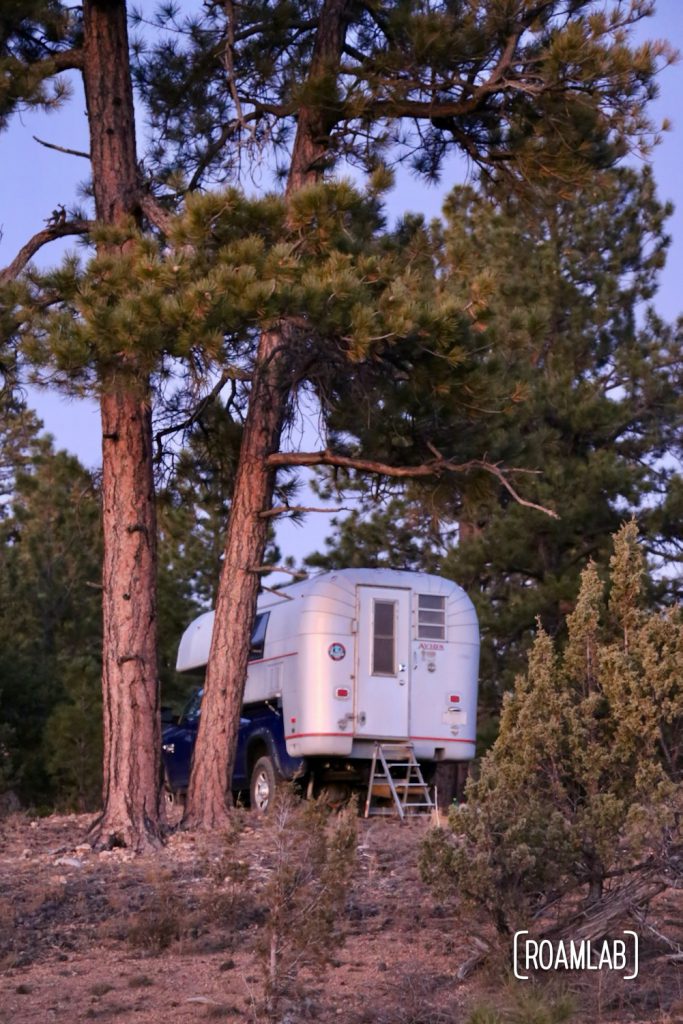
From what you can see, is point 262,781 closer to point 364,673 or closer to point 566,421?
point 364,673

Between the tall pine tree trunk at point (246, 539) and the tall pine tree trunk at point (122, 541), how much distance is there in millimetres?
663

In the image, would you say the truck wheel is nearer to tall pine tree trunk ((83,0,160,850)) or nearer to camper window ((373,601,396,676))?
camper window ((373,601,396,676))

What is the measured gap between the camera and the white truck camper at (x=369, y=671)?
45.3ft

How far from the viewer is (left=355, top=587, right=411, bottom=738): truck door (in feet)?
45.7

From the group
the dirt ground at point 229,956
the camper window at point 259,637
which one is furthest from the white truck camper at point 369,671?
the dirt ground at point 229,956

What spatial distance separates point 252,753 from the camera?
51.2 ft

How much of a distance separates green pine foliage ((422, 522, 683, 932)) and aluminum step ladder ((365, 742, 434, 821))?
7.13 m

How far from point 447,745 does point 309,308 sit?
6327 mm

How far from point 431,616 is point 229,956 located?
7737 millimetres

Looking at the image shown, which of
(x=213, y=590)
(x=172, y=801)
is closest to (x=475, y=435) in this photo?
(x=172, y=801)

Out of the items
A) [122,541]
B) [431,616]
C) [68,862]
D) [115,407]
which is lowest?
[68,862]

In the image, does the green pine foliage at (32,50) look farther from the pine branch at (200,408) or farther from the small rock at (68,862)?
the small rock at (68,862)

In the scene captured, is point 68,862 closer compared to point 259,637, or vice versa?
point 68,862

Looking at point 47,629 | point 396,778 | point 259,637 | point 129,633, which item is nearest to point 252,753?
point 259,637
